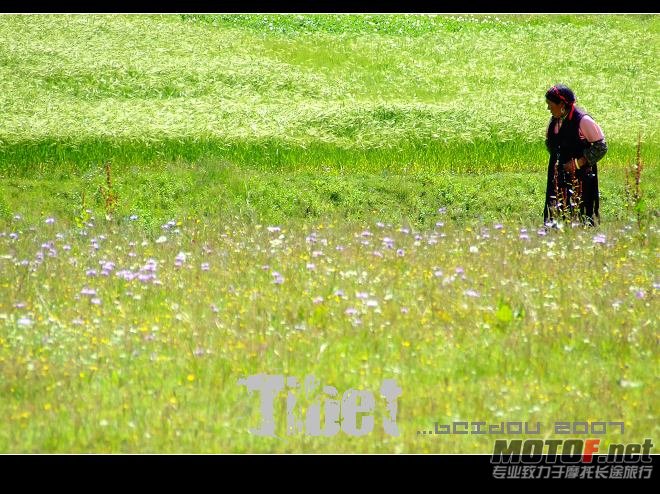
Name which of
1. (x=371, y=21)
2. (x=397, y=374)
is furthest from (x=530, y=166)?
(x=371, y=21)

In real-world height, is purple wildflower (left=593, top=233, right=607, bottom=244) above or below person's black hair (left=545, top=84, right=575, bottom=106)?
below

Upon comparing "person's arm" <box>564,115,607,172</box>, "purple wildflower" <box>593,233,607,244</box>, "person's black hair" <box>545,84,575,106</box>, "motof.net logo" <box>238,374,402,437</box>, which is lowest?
"motof.net logo" <box>238,374,402,437</box>

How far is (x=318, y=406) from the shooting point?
578cm

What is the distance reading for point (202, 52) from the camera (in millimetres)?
24641

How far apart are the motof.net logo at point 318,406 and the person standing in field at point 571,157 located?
477cm

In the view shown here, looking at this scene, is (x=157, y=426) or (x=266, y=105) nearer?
(x=157, y=426)

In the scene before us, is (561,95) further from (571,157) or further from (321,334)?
(321,334)

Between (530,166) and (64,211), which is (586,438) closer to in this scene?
(64,211)

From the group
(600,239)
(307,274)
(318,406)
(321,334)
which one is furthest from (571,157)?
(318,406)

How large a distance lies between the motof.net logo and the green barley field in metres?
0.02

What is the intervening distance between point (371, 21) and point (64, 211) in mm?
19491

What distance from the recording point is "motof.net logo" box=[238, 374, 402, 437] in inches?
Answer: 219

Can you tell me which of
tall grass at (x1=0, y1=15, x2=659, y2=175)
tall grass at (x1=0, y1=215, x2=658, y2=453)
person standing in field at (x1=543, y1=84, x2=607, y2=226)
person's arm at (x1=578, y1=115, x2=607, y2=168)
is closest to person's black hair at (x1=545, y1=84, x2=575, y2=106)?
person standing in field at (x1=543, y1=84, x2=607, y2=226)

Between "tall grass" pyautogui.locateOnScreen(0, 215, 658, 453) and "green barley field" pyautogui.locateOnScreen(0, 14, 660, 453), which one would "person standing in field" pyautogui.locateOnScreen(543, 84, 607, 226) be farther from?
"tall grass" pyautogui.locateOnScreen(0, 215, 658, 453)
